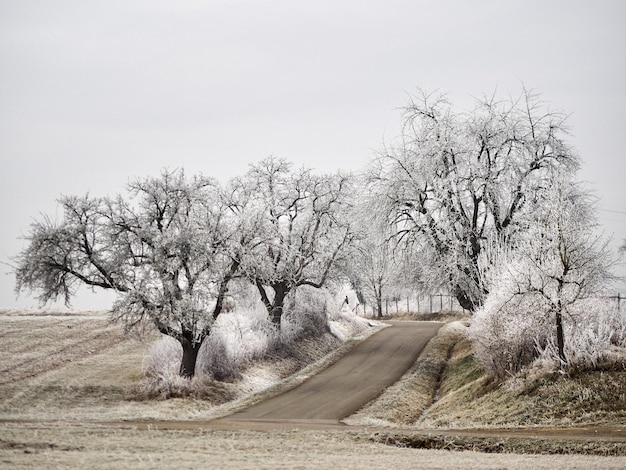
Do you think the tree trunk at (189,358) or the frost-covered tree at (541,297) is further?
the tree trunk at (189,358)

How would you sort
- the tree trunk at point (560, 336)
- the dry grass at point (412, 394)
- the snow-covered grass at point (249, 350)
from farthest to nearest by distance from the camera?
the snow-covered grass at point (249, 350), the dry grass at point (412, 394), the tree trunk at point (560, 336)

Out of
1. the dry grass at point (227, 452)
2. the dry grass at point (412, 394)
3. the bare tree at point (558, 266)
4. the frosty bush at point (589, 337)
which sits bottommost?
the dry grass at point (412, 394)

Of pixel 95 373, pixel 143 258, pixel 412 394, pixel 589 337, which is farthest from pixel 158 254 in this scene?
pixel 589 337

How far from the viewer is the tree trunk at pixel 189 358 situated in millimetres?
30641

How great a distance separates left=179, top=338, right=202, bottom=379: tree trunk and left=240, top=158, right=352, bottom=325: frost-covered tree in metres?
11.3

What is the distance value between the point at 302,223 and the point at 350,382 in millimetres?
14408

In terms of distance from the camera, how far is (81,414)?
81.0 feet

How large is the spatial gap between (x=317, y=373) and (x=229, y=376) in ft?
16.6

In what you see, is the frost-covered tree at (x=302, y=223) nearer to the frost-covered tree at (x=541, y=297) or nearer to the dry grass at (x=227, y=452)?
the frost-covered tree at (x=541, y=297)

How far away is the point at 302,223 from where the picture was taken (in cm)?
4425

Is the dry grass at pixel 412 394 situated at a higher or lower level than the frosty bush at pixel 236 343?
lower

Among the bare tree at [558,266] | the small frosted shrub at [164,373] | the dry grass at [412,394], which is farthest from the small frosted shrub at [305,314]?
the bare tree at [558,266]

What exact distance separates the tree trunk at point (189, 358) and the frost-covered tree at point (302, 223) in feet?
37.2

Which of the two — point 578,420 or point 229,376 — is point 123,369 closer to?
point 229,376
